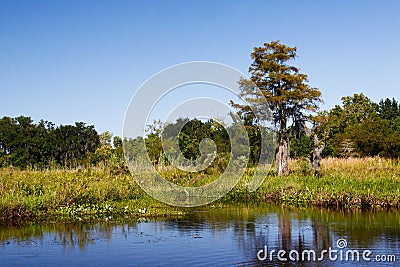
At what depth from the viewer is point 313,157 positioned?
24969mm

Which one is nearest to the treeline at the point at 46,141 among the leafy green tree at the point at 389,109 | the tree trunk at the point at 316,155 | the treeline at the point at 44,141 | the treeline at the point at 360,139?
the treeline at the point at 44,141

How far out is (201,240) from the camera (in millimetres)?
11781

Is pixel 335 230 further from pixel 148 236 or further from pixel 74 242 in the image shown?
pixel 74 242

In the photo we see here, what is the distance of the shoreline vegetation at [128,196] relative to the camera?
14.6 meters

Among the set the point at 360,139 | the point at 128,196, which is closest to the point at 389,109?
the point at 360,139

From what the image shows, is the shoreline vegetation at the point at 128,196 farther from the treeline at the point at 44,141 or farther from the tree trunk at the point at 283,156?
the treeline at the point at 44,141

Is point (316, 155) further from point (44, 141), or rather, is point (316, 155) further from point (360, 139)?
point (44, 141)

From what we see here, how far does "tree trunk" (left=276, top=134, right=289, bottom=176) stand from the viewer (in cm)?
2667

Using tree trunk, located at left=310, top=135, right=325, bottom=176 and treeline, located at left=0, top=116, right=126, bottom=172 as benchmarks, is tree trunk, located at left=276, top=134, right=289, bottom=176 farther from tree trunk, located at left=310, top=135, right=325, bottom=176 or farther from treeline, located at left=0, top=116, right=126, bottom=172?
treeline, located at left=0, top=116, right=126, bottom=172

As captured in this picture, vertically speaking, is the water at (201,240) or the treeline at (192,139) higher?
the treeline at (192,139)

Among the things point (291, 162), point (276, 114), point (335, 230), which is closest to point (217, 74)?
point (335, 230)

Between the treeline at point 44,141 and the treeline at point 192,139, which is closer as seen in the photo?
the treeline at point 192,139

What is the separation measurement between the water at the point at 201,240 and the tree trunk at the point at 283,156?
10.9 meters

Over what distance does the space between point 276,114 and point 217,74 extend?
10688mm
